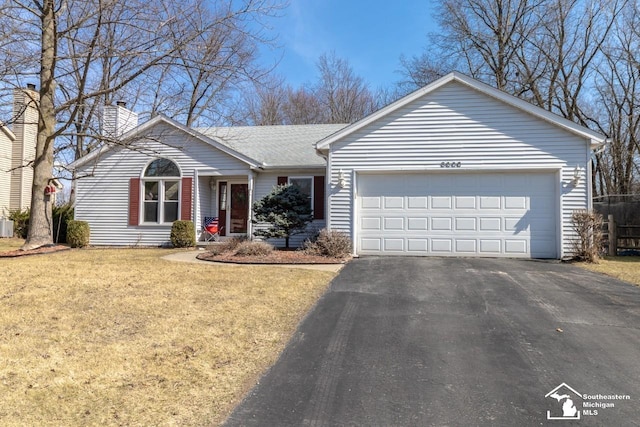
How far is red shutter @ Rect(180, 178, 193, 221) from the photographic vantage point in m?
14.4

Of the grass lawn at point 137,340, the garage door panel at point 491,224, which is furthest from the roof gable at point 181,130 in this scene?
the garage door panel at point 491,224

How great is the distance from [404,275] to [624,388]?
16.2ft

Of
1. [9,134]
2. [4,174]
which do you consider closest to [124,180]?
[4,174]

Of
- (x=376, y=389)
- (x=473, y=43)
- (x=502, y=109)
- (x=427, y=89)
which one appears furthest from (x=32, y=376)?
(x=473, y=43)

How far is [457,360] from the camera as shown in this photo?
13.7 feet

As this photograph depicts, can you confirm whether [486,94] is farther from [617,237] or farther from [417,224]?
[617,237]

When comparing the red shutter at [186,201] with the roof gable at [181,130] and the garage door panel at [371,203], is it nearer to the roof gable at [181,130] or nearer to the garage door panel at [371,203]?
the roof gable at [181,130]

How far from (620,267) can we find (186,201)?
12571 mm

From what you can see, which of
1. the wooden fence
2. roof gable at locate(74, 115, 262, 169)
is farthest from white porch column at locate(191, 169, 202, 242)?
the wooden fence

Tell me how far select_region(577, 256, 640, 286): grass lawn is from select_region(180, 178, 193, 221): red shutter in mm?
11662

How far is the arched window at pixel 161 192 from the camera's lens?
48.1ft

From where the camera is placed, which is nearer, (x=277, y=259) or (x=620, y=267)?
(x=620, y=267)

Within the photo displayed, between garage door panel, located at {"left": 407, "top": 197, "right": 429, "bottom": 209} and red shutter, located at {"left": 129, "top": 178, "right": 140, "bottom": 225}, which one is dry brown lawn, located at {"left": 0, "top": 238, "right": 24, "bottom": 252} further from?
garage door panel, located at {"left": 407, "top": 197, "right": 429, "bottom": 209}

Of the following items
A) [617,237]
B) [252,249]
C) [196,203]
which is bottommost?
[252,249]
